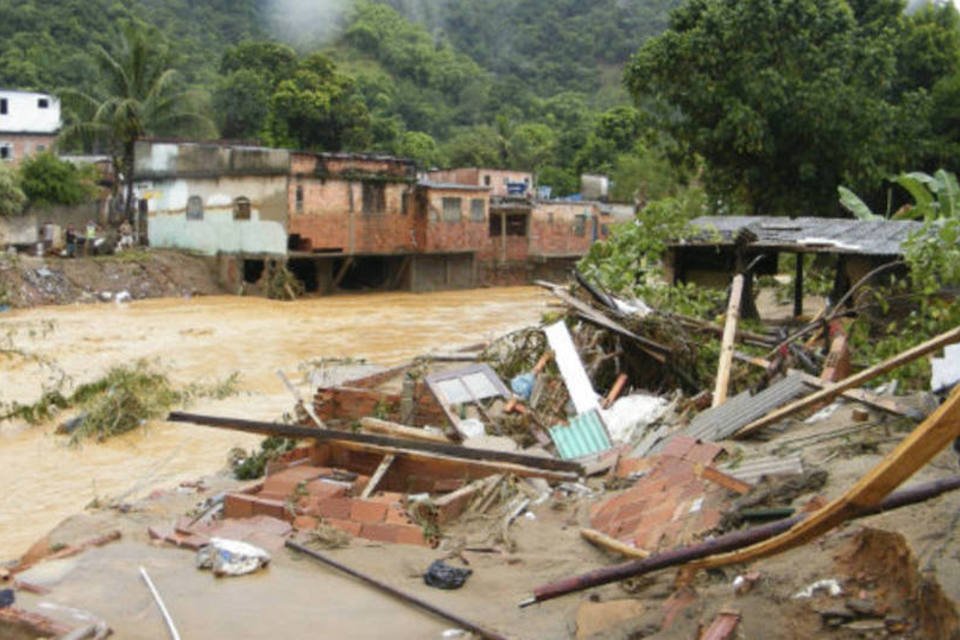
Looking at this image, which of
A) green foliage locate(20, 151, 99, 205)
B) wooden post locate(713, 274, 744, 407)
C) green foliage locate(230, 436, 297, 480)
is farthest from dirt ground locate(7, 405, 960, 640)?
green foliage locate(20, 151, 99, 205)

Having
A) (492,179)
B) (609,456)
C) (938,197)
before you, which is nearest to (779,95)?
(938,197)

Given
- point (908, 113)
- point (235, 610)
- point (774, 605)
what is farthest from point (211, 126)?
point (774, 605)

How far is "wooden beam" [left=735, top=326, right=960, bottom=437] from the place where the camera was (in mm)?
5262

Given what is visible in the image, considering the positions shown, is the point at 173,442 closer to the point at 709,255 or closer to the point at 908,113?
the point at 709,255

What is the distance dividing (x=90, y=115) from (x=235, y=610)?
94.7ft

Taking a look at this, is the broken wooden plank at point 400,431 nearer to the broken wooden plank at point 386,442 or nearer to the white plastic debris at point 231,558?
the broken wooden plank at point 386,442

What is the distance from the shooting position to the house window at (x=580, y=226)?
3919 centimetres

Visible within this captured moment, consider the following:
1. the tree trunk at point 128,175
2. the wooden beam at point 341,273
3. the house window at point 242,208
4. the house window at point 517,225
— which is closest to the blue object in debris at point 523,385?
the house window at point 242,208

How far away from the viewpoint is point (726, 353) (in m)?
9.20

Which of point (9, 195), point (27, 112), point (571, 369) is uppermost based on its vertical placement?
point (27, 112)

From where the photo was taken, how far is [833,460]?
635 cm

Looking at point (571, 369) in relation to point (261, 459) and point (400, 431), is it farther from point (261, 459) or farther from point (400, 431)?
point (261, 459)

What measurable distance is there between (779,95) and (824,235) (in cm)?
861

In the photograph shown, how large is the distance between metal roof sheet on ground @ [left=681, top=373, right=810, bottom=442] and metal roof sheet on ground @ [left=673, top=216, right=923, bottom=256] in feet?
12.2
